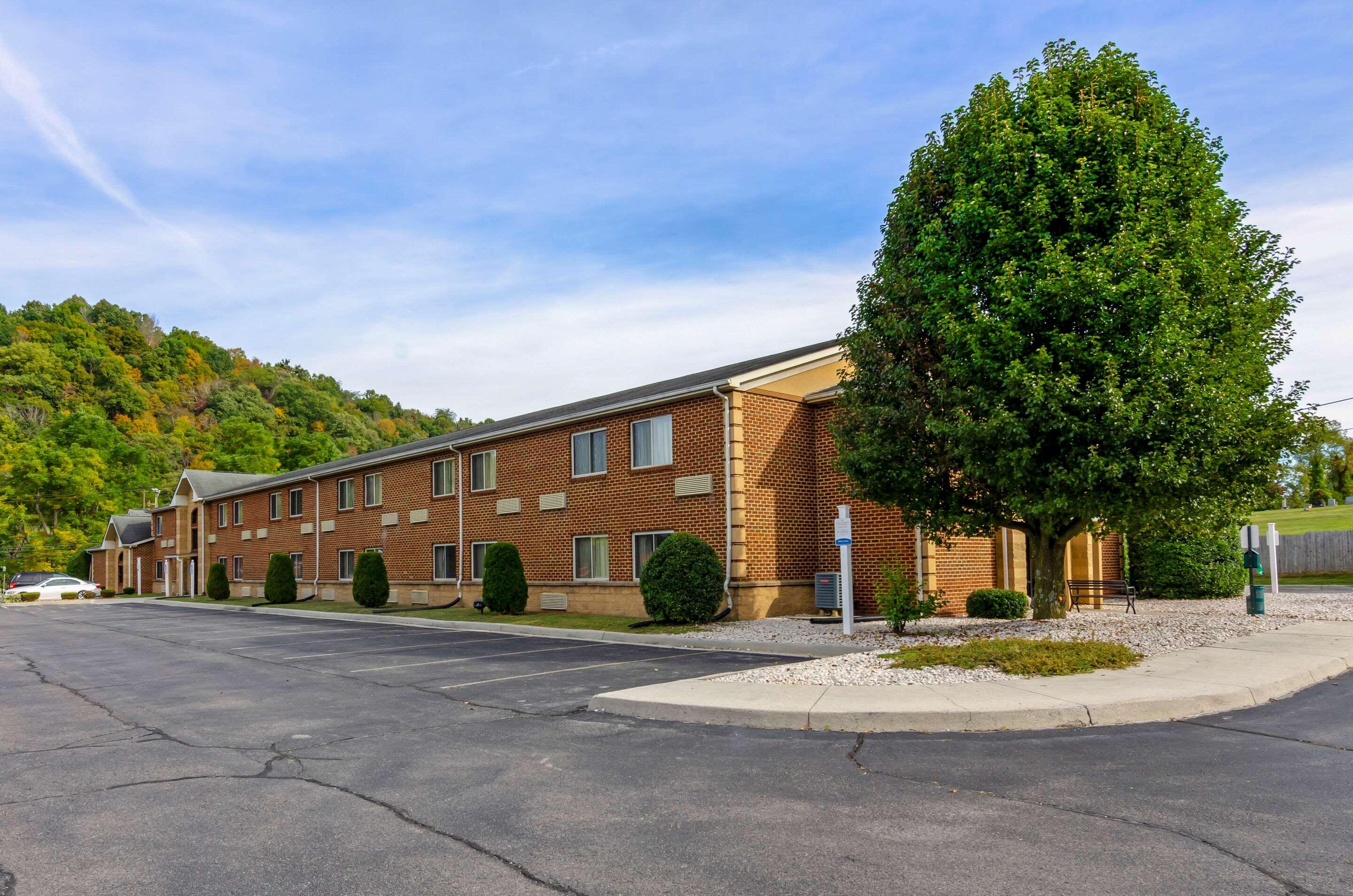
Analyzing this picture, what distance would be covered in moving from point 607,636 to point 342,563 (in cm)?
2223

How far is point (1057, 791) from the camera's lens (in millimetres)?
6234

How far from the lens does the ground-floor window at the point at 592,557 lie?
76.7 feet

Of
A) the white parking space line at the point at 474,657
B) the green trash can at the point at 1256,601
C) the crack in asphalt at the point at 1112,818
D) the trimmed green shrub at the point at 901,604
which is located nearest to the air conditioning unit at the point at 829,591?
the trimmed green shrub at the point at 901,604

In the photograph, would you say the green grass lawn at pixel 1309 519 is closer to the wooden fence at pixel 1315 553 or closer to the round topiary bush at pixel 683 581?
the wooden fence at pixel 1315 553

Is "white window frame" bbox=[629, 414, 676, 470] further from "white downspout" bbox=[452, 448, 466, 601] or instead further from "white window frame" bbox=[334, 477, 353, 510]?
"white window frame" bbox=[334, 477, 353, 510]

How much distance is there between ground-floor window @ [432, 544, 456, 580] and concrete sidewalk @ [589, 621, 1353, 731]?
65.6 feet

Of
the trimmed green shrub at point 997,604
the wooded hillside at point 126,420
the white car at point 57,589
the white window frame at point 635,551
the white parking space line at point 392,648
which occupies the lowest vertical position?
the white car at point 57,589

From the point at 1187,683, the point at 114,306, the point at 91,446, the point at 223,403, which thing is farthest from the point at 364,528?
the point at 114,306


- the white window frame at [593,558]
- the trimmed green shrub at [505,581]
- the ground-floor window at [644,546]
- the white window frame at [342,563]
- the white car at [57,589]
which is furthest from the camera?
the white car at [57,589]

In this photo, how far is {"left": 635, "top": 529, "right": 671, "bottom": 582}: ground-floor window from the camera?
22.0 metres

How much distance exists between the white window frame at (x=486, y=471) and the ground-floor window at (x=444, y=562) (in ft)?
8.10

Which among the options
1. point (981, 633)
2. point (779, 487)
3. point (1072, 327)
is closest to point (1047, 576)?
point (981, 633)

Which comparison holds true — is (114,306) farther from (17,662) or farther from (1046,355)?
(1046,355)

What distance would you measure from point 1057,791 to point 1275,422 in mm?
10363
